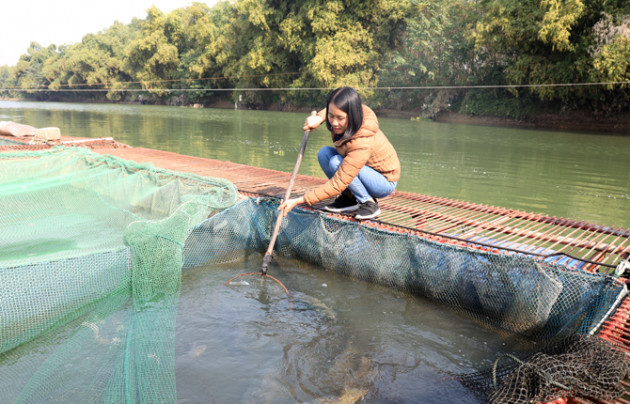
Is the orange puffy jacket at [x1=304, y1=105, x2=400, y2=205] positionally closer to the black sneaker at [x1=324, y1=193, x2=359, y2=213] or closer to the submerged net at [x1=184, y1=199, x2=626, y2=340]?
the submerged net at [x1=184, y1=199, x2=626, y2=340]

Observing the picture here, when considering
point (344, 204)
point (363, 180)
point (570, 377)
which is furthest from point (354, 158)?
point (570, 377)

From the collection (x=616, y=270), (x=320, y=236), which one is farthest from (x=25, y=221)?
(x=616, y=270)

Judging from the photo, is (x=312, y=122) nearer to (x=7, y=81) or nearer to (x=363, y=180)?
(x=363, y=180)

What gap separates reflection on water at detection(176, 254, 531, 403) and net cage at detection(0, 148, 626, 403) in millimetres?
248

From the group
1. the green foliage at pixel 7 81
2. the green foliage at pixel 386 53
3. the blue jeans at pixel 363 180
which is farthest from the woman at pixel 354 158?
the green foliage at pixel 7 81

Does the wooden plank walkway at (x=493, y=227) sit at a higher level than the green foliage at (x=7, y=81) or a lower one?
lower

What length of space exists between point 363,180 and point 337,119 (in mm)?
690

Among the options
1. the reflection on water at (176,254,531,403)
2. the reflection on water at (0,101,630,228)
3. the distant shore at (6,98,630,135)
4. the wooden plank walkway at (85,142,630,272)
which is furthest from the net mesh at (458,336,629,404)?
the distant shore at (6,98,630,135)

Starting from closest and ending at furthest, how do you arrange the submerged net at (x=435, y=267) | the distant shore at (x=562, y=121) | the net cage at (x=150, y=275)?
the net cage at (x=150, y=275), the submerged net at (x=435, y=267), the distant shore at (x=562, y=121)

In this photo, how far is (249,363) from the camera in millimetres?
2693

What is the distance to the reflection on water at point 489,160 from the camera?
7348 mm

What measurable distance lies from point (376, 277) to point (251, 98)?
35.0 meters

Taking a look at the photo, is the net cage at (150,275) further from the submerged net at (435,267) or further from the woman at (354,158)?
the woman at (354,158)

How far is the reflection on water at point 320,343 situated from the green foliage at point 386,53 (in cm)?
1137
